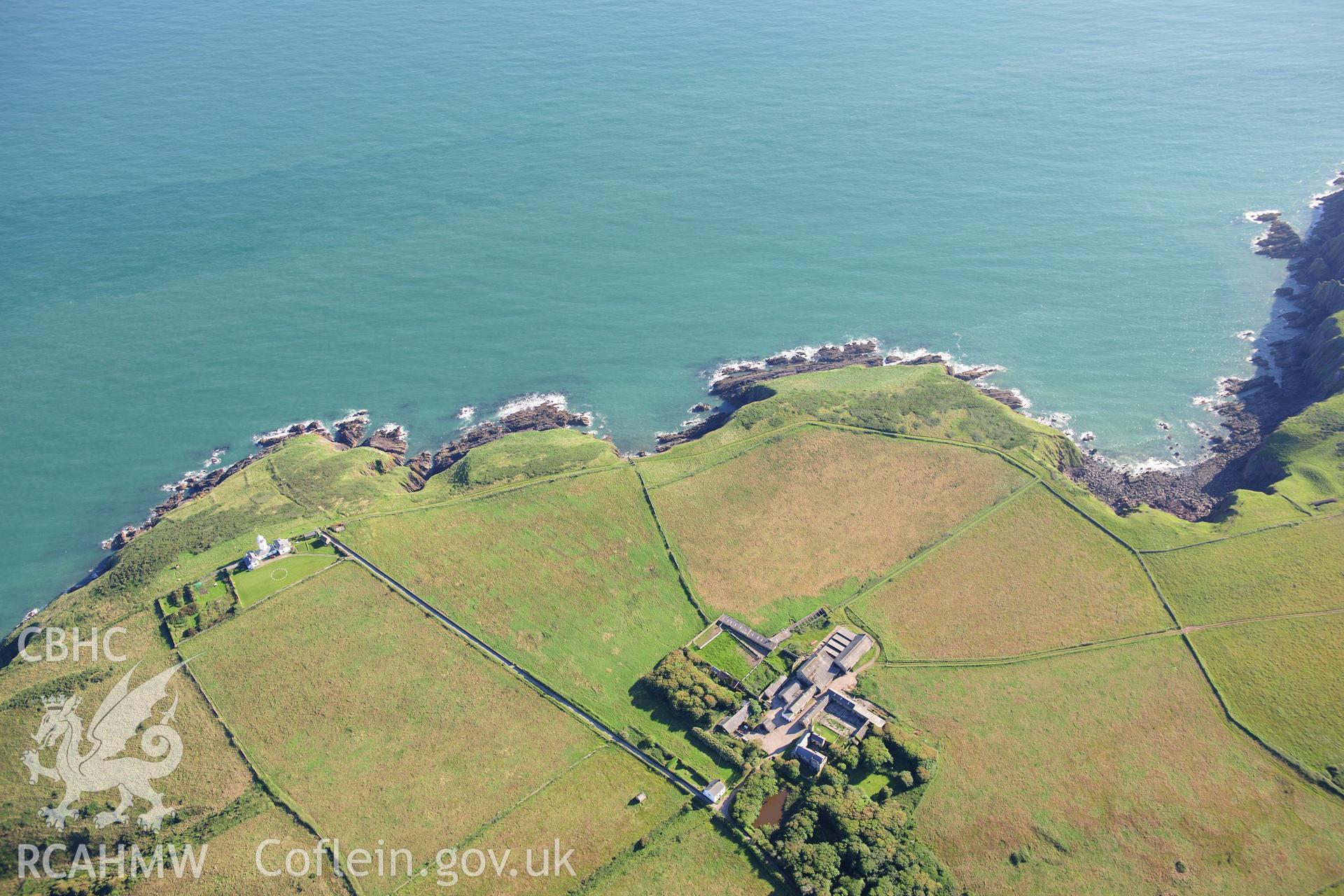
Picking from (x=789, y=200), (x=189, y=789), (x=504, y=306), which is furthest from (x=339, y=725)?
(x=789, y=200)

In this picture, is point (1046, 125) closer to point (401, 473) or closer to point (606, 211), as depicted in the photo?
point (606, 211)

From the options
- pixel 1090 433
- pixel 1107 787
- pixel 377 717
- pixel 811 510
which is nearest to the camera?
pixel 1107 787

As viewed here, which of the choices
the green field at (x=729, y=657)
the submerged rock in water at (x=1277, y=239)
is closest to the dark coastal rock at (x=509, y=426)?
the green field at (x=729, y=657)

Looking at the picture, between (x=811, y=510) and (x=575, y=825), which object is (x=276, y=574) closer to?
(x=575, y=825)

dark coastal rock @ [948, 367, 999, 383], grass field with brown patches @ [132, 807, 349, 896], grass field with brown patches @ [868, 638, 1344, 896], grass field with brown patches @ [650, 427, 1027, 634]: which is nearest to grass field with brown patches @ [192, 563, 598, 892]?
grass field with brown patches @ [132, 807, 349, 896]

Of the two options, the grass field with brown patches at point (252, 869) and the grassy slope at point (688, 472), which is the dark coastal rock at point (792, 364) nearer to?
the grassy slope at point (688, 472)

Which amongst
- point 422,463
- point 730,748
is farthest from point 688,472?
A: point 730,748

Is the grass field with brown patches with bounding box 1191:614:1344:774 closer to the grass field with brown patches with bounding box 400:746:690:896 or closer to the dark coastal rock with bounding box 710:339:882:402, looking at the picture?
the grass field with brown patches with bounding box 400:746:690:896
